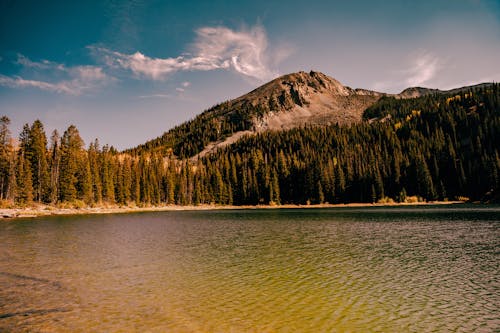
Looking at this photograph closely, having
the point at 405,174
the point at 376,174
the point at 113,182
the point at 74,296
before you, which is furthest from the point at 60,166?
the point at 405,174

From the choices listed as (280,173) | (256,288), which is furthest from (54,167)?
(256,288)

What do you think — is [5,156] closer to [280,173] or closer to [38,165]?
[38,165]

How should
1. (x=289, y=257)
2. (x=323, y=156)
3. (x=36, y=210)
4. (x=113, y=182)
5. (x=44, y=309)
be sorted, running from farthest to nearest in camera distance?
(x=323, y=156) → (x=113, y=182) → (x=36, y=210) → (x=289, y=257) → (x=44, y=309)

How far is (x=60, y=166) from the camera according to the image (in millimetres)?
98000

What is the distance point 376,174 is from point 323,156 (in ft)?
110

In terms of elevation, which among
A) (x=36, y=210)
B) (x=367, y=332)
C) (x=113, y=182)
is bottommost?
(x=367, y=332)

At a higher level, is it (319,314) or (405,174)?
(405,174)

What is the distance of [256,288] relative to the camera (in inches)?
653

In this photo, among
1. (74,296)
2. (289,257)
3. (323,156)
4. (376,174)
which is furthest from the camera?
(323,156)

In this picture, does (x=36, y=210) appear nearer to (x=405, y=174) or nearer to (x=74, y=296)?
(x=74, y=296)

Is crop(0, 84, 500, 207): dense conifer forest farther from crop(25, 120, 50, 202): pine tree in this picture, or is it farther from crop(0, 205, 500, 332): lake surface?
crop(0, 205, 500, 332): lake surface

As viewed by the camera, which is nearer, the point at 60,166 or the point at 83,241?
the point at 83,241

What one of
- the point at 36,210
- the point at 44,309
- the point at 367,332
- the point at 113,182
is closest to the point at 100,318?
the point at 44,309

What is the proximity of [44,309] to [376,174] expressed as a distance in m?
125
